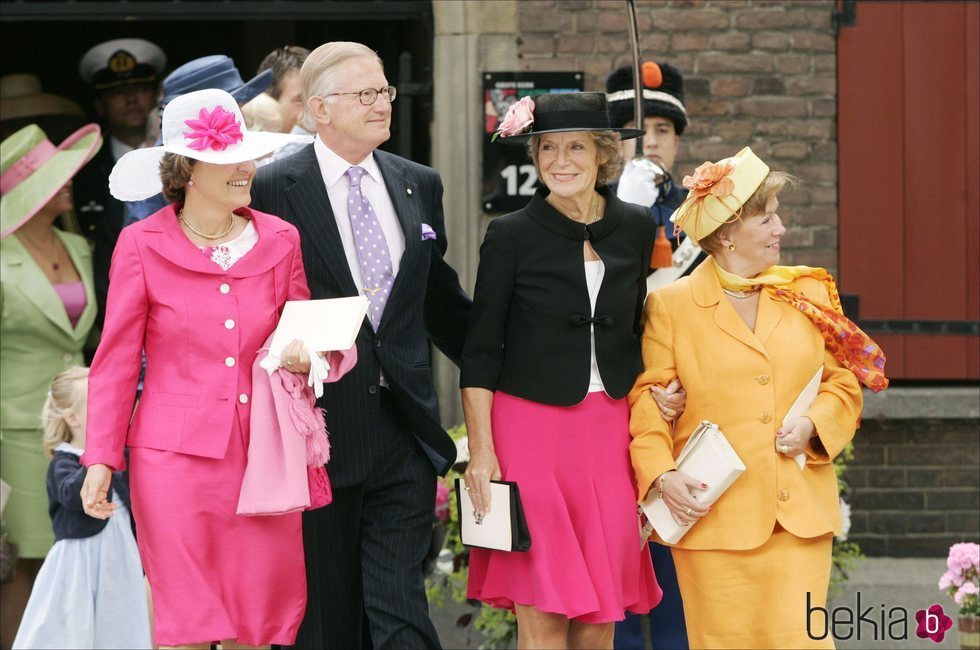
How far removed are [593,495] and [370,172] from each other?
1246 millimetres

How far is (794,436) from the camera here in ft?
14.9

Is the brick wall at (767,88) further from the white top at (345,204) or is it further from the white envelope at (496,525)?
the white envelope at (496,525)

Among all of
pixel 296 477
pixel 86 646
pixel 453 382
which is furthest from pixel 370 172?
pixel 453 382

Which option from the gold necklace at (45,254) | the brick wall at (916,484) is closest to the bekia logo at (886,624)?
the brick wall at (916,484)

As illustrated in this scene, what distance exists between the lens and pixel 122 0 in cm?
756

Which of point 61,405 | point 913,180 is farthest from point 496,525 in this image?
point 913,180

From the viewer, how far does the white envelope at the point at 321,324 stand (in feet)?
14.0

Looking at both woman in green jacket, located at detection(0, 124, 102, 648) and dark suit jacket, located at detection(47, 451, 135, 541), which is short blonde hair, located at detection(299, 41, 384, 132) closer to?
dark suit jacket, located at detection(47, 451, 135, 541)

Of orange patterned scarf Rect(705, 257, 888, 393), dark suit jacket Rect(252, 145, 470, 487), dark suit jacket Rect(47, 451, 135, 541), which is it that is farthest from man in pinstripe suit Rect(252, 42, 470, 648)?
dark suit jacket Rect(47, 451, 135, 541)

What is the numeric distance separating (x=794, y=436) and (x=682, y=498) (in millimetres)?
381

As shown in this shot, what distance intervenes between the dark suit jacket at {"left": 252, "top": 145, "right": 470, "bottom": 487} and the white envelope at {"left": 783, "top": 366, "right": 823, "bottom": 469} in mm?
1080

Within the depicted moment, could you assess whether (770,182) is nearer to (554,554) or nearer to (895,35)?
(554,554)

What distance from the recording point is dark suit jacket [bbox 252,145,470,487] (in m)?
4.73

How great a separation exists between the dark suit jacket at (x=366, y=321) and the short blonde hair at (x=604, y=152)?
41 centimetres
